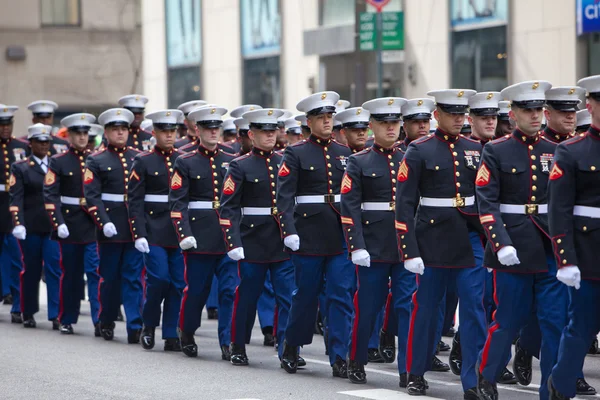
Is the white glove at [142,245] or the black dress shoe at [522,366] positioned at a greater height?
the white glove at [142,245]

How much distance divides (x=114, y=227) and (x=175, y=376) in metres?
2.62

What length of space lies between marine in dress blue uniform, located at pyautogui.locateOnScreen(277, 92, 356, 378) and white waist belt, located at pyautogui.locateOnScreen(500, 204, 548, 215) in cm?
196

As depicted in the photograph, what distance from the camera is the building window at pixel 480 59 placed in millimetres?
21422

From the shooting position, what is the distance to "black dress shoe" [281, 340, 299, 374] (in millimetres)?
10547

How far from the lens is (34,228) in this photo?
47.8 feet

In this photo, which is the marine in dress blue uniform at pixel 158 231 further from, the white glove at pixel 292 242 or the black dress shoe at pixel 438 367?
the black dress shoe at pixel 438 367

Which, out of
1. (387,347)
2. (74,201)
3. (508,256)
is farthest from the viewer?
(74,201)

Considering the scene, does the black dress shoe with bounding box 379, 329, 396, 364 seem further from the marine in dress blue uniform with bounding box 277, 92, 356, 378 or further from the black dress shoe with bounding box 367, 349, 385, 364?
the marine in dress blue uniform with bounding box 277, 92, 356, 378

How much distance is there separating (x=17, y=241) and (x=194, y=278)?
4.52m

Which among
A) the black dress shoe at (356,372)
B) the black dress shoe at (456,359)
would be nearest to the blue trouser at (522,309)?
the black dress shoe at (356,372)

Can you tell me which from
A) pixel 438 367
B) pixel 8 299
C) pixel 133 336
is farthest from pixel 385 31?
pixel 438 367

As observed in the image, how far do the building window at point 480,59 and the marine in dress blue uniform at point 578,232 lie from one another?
13547 mm

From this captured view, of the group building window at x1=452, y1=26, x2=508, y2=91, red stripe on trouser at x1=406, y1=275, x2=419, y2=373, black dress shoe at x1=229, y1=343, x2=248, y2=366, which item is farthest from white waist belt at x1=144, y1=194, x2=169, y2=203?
building window at x1=452, y1=26, x2=508, y2=91

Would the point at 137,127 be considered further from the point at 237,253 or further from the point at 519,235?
the point at 519,235
